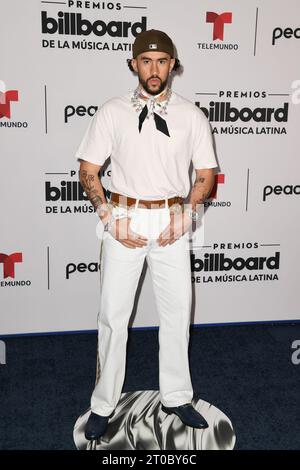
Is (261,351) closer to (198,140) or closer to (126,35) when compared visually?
(198,140)

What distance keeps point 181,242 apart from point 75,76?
5.03ft

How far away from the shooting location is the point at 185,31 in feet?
11.7

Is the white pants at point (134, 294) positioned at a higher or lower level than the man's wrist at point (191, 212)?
lower

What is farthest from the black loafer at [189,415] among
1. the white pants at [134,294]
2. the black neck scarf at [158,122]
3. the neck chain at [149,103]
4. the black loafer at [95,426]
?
the neck chain at [149,103]

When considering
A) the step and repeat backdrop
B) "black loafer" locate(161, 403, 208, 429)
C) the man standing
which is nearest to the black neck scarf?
the man standing

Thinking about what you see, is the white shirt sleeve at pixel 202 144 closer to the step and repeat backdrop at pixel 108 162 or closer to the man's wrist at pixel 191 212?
the man's wrist at pixel 191 212

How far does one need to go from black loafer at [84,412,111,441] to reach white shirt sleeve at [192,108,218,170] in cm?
147

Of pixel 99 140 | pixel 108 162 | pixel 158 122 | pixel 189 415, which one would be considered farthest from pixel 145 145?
pixel 189 415

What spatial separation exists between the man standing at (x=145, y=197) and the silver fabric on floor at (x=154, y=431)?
0.06m

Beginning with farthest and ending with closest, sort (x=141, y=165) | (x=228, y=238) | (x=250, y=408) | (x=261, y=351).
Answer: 1. (x=228, y=238)
2. (x=261, y=351)
3. (x=250, y=408)
4. (x=141, y=165)

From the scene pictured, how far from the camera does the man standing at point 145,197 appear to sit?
103 inches

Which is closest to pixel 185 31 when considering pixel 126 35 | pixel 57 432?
pixel 126 35

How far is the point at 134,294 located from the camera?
9.11 ft

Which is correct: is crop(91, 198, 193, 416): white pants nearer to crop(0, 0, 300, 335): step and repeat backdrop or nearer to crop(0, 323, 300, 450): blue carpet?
crop(0, 323, 300, 450): blue carpet
